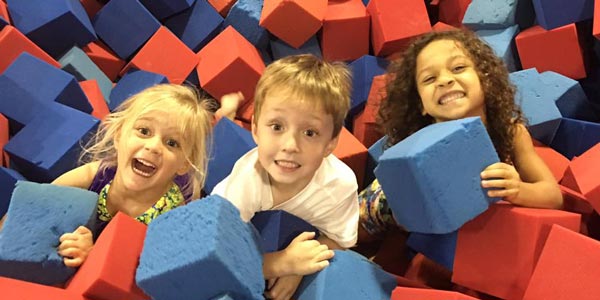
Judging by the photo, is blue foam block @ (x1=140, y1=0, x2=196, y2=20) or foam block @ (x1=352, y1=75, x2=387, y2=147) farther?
blue foam block @ (x1=140, y1=0, x2=196, y2=20)

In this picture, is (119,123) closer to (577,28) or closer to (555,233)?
(555,233)

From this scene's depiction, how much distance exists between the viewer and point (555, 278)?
0.94 meters

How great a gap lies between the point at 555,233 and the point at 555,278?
8 centimetres

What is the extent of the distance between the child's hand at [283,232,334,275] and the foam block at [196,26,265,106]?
2.85ft

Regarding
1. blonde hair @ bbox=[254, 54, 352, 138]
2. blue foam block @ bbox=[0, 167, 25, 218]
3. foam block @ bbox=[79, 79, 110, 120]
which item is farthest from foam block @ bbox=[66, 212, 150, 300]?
foam block @ bbox=[79, 79, 110, 120]

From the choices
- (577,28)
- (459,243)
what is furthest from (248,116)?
(577,28)

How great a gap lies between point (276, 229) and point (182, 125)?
1.18ft

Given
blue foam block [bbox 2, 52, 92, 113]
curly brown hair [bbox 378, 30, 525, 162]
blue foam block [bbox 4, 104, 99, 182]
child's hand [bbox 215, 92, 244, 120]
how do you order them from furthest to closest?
child's hand [bbox 215, 92, 244, 120] → blue foam block [bbox 2, 52, 92, 113] → blue foam block [bbox 4, 104, 99, 182] → curly brown hair [bbox 378, 30, 525, 162]

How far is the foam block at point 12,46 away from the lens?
1.70 meters

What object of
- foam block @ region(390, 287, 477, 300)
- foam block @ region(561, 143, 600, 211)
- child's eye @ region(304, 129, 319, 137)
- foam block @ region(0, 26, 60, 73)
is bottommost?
foam block @ region(561, 143, 600, 211)

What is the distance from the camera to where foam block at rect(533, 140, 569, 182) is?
4.95ft

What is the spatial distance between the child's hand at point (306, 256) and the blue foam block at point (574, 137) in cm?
96

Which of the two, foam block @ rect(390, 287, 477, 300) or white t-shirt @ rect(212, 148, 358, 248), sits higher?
white t-shirt @ rect(212, 148, 358, 248)

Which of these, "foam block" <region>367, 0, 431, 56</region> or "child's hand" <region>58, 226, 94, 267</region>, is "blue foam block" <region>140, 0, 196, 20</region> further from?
"child's hand" <region>58, 226, 94, 267</region>
